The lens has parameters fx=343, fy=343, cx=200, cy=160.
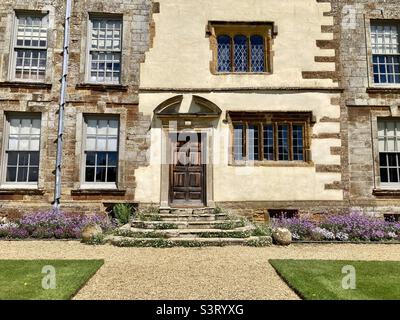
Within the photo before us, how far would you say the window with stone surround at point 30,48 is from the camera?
38.3 feet

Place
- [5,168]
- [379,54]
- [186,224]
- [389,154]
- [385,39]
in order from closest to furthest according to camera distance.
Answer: [186,224], [5,168], [389,154], [379,54], [385,39]

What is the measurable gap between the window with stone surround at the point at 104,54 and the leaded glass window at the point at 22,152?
2.72 m

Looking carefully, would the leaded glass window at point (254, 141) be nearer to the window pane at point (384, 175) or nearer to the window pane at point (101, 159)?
the window pane at point (384, 175)

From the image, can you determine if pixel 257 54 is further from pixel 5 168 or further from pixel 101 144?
pixel 5 168

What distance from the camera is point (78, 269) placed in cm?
579

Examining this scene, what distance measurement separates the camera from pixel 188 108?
11500 mm

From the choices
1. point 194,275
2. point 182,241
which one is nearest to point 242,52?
point 182,241

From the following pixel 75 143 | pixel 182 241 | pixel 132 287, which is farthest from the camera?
pixel 75 143

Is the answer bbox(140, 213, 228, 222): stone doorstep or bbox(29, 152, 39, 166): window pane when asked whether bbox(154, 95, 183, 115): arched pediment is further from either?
bbox(29, 152, 39, 166): window pane

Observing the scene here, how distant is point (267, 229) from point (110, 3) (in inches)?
362

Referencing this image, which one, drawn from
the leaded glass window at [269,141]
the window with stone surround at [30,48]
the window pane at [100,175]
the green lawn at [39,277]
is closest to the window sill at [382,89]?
the leaded glass window at [269,141]

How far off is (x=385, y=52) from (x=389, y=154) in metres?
3.60

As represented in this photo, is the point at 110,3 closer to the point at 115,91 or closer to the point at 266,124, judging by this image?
the point at 115,91

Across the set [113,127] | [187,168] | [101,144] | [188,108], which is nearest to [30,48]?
[113,127]
